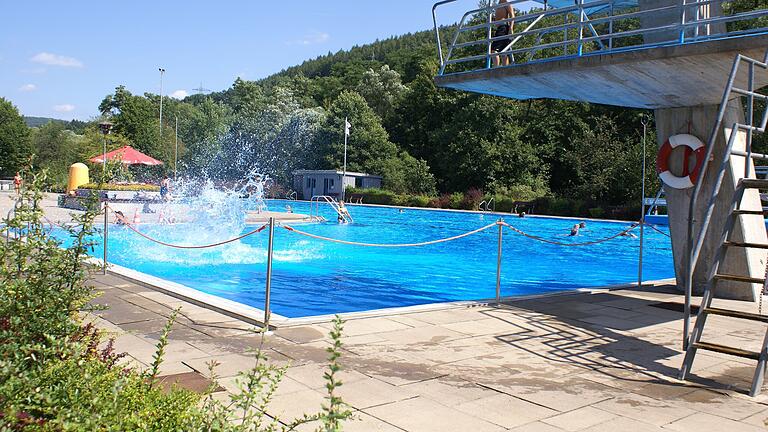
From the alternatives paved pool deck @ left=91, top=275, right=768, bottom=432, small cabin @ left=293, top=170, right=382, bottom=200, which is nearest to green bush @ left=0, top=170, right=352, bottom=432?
paved pool deck @ left=91, top=275, right=768, bottom=432

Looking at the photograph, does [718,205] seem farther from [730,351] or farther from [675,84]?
[730,351]

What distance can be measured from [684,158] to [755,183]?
4152 millimetres

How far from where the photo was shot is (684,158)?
1044cm

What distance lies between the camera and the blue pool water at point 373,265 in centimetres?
1338

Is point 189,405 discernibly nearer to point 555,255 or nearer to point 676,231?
point 676,231

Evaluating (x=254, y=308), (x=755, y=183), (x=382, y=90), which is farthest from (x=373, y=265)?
(x=382, y=90)

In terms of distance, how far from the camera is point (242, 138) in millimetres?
66875

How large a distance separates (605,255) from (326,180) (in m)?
32.5

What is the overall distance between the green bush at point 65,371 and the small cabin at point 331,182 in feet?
155

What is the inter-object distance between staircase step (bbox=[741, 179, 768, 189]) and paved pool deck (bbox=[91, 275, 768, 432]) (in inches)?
72.1

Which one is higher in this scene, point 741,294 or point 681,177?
point 681,177

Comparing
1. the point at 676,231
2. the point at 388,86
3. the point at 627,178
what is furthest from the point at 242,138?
the point at 676,231

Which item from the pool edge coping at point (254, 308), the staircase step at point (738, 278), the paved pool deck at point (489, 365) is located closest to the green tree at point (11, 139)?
the pool edge coping at point (254, 308)

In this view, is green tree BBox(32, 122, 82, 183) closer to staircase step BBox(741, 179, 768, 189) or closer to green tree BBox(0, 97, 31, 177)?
green tree BBox(0, 97, 31, 177)
